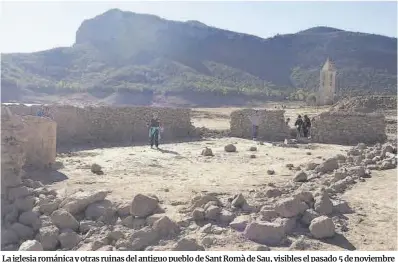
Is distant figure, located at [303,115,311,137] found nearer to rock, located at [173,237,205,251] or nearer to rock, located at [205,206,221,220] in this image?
rock, located at [205,206,221,220]

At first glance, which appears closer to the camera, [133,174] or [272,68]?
[133,174]

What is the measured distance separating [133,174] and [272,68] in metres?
91.8

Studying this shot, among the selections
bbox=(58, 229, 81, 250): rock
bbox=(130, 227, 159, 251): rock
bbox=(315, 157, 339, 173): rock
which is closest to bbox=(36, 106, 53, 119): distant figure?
bbox=(315, 157, 339, 173): rock

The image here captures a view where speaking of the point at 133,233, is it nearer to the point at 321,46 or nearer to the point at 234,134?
the point at 234,134

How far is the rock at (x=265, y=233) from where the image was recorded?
6094 mm

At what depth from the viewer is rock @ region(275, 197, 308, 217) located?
6745 mm

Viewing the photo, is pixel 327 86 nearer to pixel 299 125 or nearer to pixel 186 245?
pixel 299 125

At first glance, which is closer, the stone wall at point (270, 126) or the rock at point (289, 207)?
the rock at point (289, 207)

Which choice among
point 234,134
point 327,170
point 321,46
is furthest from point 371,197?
point 321,46

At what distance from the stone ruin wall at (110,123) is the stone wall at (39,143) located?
17.0 feet

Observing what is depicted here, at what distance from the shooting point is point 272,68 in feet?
327

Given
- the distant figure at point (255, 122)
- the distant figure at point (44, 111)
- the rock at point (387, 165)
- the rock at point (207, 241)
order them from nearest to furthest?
the rock at point (207, 241) → the rock at point (387, 165) → the distant figure at point (44, 111) → the distant figure at point (255, 122)

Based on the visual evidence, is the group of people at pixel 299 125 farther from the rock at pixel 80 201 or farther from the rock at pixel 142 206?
the rock at pixel 142 206

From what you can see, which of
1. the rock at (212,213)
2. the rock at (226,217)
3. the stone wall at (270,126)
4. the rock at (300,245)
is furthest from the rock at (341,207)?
the stone wall at (270,126)
